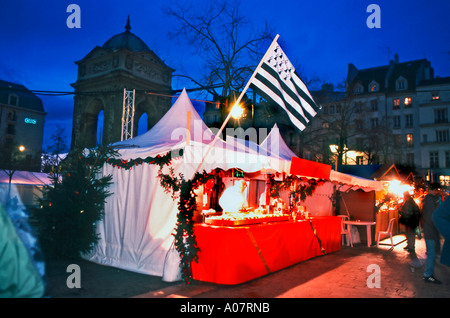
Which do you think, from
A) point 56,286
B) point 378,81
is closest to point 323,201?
point 56,286

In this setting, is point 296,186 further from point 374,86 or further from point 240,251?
point 374,86

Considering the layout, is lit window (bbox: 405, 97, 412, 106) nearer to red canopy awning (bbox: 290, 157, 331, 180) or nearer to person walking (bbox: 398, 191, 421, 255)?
person walking (bbox: 398, 191, 421, 255)

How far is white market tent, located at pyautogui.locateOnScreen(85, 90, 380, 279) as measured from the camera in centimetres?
617

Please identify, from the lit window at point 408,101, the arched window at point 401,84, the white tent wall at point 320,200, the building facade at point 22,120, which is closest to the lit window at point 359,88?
the arched window at point 401,84

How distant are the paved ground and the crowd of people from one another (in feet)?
1.76

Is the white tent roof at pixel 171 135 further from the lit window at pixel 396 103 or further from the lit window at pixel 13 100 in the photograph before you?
the lit window at pixel 13 100

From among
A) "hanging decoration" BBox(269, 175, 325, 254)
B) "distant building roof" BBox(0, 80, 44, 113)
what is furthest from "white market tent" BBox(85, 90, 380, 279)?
"distant building roof" BBox(0, 80, 44, 113)

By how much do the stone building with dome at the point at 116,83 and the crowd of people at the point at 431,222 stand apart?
17.1m

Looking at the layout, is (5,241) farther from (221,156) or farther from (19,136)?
(19,136)

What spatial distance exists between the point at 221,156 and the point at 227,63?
12.0 metres

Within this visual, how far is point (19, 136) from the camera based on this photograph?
53500 mm

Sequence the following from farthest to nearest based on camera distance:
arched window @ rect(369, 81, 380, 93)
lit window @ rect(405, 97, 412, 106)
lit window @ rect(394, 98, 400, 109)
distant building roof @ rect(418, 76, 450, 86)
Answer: arched window @ rect(369, 81, 380, 93) < lit window @ rect(394, 98, 400, 109) < lit window @ rect(405, 97, 412, 106) < distant building roof @ rect(418, 76, 450, 86)

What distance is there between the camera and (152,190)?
265 inches

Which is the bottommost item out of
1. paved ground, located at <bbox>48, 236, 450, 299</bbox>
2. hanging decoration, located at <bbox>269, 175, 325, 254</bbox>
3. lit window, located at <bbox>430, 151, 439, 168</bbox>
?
paved ground, located at <bbox>48, 236, 450, 299</bbox>
